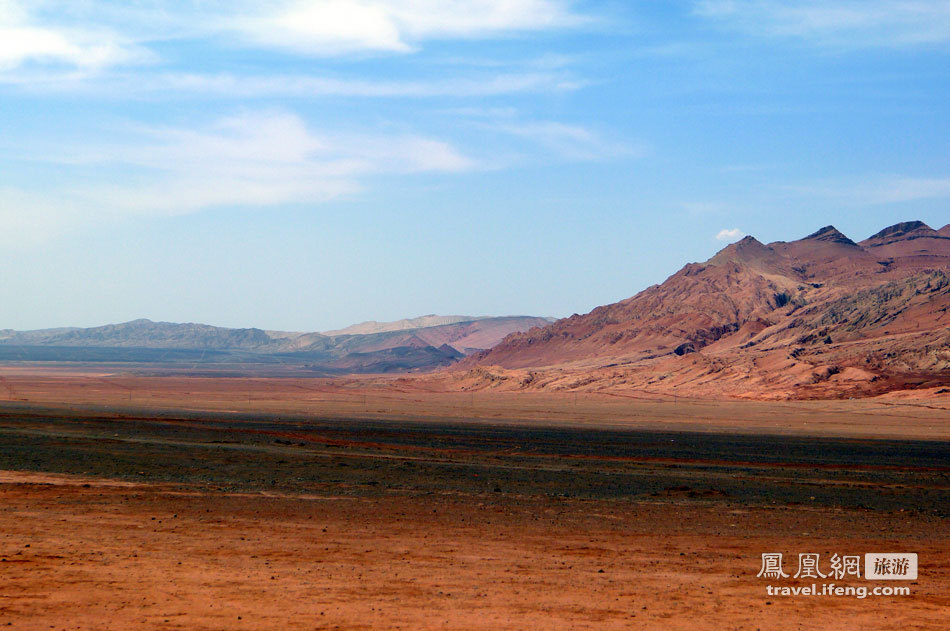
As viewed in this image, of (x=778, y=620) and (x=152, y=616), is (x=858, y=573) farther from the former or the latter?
(x=152, y=616)

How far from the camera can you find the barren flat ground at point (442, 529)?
913cm

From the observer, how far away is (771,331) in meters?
102

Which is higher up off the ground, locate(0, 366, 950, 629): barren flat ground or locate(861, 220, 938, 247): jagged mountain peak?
locate(861, 220, 938, 247): jagged mountain peak

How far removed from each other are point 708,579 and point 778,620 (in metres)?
1.80

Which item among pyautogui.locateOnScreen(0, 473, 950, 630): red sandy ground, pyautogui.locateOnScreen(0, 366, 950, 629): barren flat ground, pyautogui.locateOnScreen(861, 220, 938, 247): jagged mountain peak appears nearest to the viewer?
pyautogui.locateOnScreen(0, 473, 950, 630): red sandy ground

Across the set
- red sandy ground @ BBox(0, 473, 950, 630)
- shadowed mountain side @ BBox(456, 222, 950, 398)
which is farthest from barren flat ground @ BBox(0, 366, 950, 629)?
shadowed mountain side @ BBox(456, 222, 950, 398)

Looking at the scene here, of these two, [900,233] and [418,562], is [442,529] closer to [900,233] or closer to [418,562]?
[418,562]

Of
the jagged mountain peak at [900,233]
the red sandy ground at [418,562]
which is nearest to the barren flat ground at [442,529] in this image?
the red sandy ground at [418,562]

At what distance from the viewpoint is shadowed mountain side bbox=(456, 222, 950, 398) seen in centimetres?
7550

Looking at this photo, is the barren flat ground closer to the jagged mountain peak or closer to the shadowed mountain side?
the shadowed mountain side

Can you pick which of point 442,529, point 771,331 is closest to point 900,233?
point 771,331

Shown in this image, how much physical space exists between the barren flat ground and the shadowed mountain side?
142 feet

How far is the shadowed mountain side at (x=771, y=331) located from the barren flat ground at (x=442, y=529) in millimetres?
43257

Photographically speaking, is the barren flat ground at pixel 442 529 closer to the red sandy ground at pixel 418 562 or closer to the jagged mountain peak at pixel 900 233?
the red sandy ground at pixel 418 562
